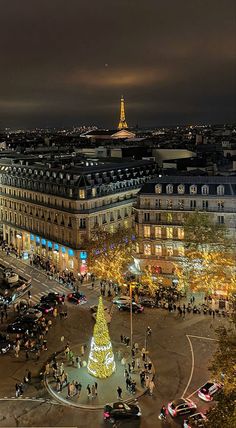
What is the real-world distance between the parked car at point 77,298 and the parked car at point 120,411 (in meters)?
28.9

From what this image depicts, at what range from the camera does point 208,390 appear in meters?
42.7

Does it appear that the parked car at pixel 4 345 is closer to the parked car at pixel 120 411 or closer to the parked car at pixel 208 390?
the parked car at pixel 120 411

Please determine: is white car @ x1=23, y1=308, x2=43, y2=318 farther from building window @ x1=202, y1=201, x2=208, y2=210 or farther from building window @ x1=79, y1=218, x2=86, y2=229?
building window @ x1=202, y1=201, x2=208, y2=210

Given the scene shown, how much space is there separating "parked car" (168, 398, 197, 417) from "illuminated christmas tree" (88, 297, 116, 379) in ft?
26.5

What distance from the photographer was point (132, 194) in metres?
97.1

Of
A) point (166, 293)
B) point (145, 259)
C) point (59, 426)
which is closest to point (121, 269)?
point (145, 259)

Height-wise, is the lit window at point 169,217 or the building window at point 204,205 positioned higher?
the building window at point 204,205

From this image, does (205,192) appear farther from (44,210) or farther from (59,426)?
(59,426)

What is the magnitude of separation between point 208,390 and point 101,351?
10.5 m

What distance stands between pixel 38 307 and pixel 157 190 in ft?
86.4

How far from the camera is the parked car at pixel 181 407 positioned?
131ft

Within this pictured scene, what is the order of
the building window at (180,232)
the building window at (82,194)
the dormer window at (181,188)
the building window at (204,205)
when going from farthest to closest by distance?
the building window at (82,194) < the dormer window at (181,188) < the building window at (180,232) < the building window at (204,205)

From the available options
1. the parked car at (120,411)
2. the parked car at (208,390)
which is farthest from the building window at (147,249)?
the parked car at (120,411)

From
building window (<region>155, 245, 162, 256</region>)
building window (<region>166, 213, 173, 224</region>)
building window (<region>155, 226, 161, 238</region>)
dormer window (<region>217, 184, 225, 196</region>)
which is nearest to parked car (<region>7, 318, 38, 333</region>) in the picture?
building window (<region>155, 245, 162, 256</region>)
